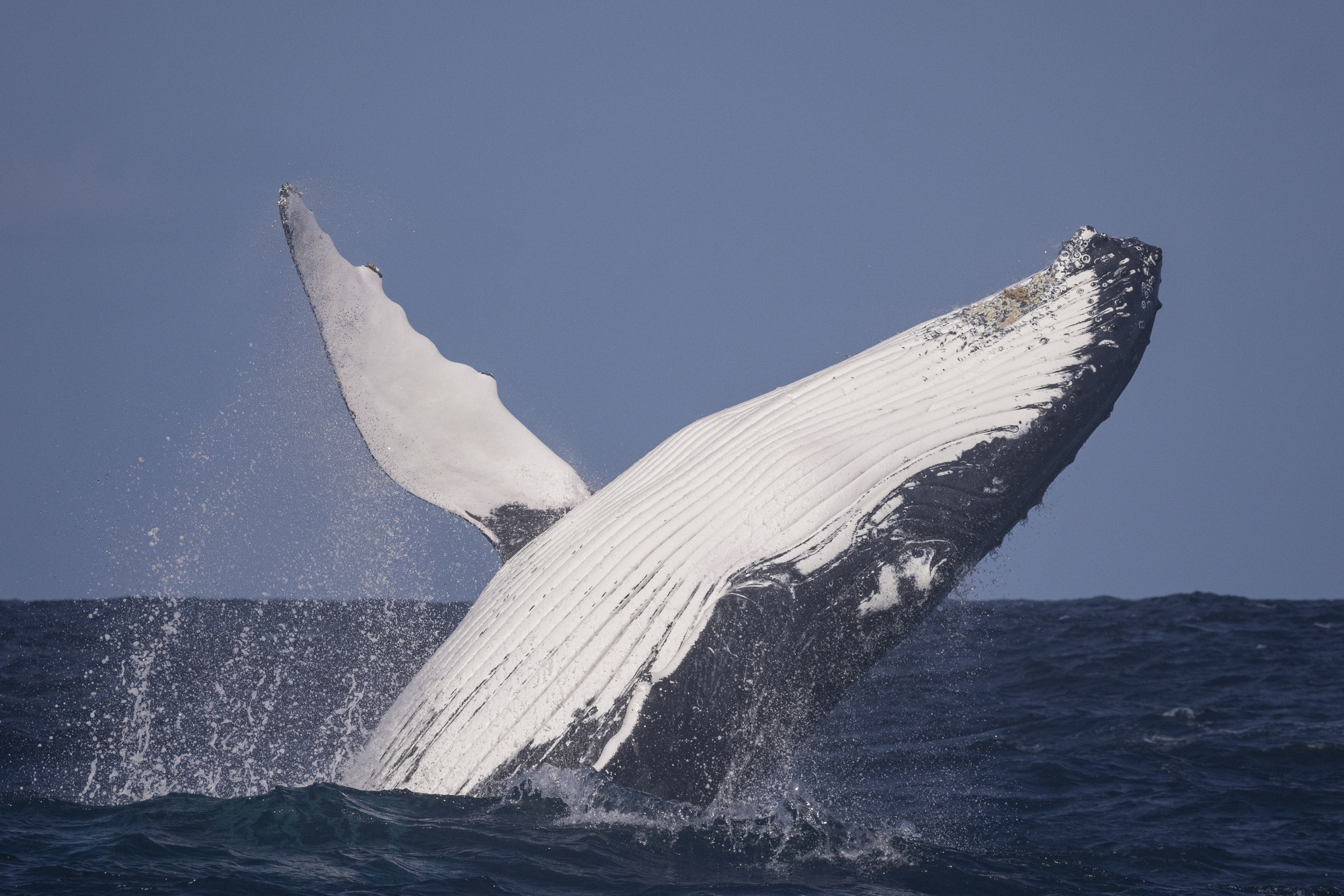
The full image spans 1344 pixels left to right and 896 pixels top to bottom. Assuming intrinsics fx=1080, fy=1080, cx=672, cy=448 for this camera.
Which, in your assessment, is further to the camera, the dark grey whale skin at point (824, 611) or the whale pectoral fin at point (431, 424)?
the whale pectoral fin at point (431, 424)

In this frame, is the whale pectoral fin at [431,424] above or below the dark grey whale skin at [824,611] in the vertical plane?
above

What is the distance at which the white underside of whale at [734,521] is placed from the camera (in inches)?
186

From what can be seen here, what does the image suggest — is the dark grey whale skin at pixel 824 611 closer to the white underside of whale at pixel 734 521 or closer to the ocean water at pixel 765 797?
the white underside of whale at pixel 734 521

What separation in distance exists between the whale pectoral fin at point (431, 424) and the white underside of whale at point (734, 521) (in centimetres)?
101

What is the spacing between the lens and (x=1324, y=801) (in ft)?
24.5

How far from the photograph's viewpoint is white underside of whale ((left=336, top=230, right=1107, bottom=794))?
471 centimetres

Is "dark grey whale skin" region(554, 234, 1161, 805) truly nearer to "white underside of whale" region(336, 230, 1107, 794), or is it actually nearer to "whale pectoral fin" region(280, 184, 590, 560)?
"white underside of whale" region(336, 230, 1107, 794)

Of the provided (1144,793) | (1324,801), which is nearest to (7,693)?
(1144,793)

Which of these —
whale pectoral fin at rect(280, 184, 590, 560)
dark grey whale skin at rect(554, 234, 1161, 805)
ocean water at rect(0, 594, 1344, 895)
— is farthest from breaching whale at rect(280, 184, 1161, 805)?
whale pectoral fin at rect(280, 184, 590, 560)

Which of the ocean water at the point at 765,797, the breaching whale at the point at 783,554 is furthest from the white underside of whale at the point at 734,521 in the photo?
the ocean water at the point at 765,797

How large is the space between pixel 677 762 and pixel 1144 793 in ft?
15.4

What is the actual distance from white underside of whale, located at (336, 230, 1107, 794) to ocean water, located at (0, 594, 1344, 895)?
0.34 meters

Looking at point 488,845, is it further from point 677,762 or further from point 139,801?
point 139,801

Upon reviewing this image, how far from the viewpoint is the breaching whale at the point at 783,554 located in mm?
4672
